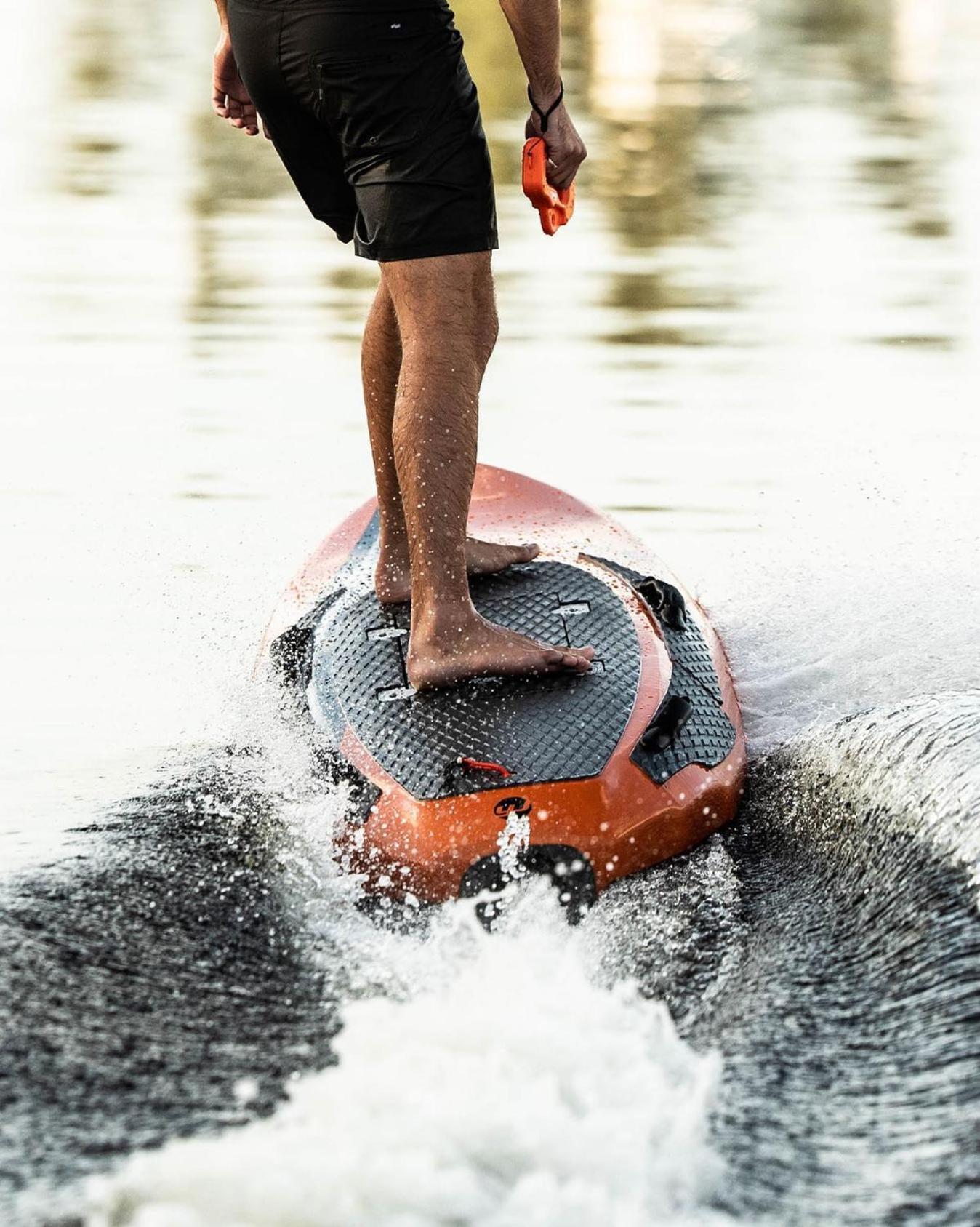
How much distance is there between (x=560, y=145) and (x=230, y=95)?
37.2 inches

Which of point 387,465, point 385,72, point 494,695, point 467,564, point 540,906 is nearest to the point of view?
point 540,906

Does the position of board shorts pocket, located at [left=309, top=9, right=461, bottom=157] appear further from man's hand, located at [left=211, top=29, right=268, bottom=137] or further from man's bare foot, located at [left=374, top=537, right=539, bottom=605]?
man's bare foot, located at [left=374, top=537, right=539, bottom=605]

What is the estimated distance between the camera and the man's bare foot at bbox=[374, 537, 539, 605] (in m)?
4.29

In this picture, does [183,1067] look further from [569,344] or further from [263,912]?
[569,344]

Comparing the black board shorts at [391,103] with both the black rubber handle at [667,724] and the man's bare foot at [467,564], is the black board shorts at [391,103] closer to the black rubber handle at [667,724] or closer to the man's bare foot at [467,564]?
Result: the man's bare foot at [467,564]

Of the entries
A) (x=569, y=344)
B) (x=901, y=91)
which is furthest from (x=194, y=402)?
(x=901, y=91)

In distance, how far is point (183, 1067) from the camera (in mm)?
2809

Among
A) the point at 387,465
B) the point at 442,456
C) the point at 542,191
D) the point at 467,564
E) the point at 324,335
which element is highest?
the point at 542,191

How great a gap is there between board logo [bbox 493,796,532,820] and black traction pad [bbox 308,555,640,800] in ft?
0.13

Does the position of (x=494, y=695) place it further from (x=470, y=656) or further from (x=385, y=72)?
(x=385, y=72)

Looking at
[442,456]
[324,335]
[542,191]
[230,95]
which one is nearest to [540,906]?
[442,456]

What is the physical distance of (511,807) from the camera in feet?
11.8

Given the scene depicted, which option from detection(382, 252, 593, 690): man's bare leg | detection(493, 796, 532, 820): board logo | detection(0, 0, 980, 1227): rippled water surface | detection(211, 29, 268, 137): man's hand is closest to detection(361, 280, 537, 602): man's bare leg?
detection(382, 252, 593, 690): man's bare leg

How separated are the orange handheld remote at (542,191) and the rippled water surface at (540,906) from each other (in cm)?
127
